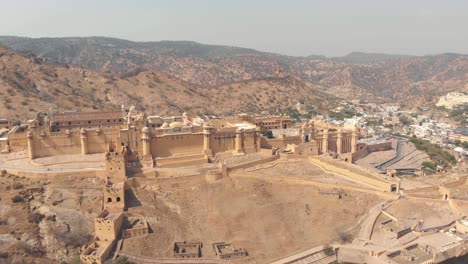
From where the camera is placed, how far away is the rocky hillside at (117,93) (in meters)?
58.3

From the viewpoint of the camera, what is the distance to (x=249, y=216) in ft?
98.3

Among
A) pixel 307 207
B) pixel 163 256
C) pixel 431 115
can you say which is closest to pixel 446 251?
pixel 307 207

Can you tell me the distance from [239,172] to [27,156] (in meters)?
17.7

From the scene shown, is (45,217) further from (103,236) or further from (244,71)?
(244,71)

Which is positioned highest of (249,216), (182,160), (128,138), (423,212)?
(128,138)

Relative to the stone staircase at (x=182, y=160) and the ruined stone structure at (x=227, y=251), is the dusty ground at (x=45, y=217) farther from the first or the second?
the ruined stone structure at (x=227, y=251)

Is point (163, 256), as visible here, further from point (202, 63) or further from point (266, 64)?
point (266, 64)

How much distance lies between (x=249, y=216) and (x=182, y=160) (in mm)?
8651

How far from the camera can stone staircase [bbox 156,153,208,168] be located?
3469 centimetres

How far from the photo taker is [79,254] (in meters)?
25.4

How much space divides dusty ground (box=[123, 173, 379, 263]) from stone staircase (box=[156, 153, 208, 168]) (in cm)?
347

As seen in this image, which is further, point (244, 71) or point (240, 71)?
point (244, 71)

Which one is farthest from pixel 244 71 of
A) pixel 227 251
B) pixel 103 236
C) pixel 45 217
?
pixel 103 236

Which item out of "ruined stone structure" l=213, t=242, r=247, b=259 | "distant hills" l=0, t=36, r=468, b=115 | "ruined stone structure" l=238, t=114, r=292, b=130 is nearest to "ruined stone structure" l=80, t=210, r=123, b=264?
"ruined stone structure" l=213, t=242, r=247, b=259
